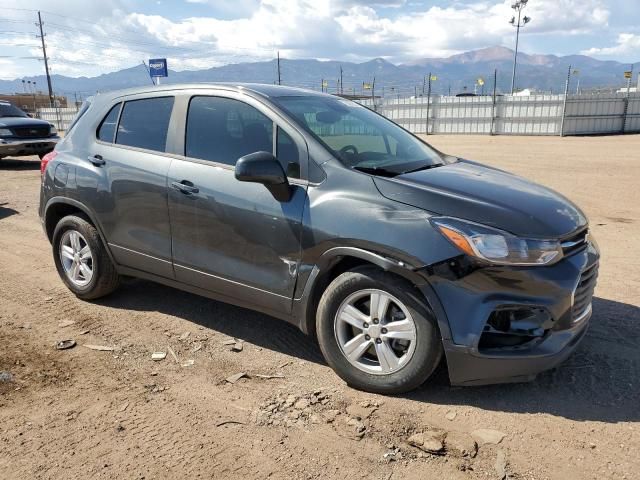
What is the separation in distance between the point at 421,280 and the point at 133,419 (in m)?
1.79

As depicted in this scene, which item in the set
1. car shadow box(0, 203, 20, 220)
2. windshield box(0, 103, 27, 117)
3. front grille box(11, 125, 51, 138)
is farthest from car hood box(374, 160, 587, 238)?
windshield box(0, 103, 27, 117)

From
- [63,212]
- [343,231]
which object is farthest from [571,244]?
[63,212]

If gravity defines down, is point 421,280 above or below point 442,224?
below

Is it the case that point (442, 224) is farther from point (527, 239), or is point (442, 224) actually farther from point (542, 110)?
point (542, 110)

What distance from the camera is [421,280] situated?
9.94 ft

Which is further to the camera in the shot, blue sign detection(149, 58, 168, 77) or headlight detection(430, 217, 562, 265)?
blue sign detection(149, 58, 168, 77)

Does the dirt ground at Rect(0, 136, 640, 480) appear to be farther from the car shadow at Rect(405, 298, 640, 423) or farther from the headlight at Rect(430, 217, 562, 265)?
the headlight at Rect(430, 217, 562, 265)

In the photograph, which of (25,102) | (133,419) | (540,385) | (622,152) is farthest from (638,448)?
(25,102)

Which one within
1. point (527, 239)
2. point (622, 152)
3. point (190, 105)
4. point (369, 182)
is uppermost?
point (190, 105)

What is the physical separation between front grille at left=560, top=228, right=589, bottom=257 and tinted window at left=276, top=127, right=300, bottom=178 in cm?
163

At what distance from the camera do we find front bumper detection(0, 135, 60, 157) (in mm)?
14414

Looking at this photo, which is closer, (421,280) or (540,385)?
(421,280)

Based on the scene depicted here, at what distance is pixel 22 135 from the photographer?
1478cm

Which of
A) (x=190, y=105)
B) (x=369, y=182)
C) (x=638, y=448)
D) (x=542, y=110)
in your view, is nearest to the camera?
(x=638, y=448)
